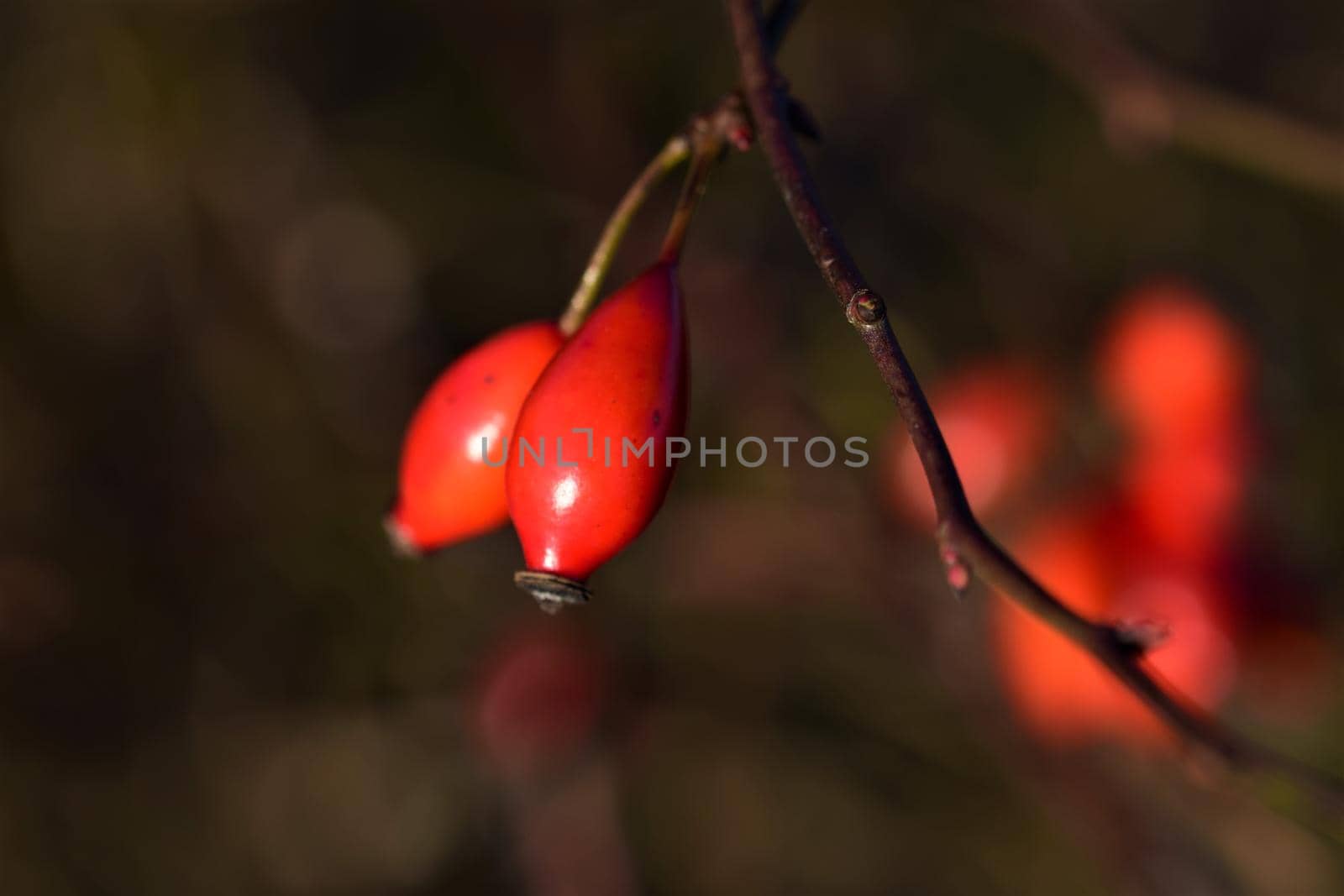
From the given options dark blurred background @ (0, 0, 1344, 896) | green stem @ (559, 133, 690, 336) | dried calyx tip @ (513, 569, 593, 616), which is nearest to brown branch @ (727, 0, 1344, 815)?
green stem @ (559, 133, 690, 336)

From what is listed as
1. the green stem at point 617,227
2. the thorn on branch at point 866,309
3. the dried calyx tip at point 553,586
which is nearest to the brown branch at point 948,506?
the thorn on branch at point 866,309

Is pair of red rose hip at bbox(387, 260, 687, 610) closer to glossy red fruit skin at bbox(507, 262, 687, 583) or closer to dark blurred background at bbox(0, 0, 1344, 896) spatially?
glossy red fruit skin at bbox(507, 262, 687, 583)

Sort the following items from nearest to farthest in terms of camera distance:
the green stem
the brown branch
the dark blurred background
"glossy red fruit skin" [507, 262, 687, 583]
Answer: the brown branch
"glossy red fruit skin" [507, 262, 687, 583]
the green stem
the dark blurred background

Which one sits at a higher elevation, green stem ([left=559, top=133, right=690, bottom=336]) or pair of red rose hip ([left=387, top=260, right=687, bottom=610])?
green stem ([left=559, top=133, right=690, bottom=336])

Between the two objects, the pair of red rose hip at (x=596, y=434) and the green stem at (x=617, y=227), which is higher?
the green stem at (x=617, y=227)

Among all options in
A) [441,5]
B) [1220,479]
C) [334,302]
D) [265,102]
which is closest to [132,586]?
[334,302]

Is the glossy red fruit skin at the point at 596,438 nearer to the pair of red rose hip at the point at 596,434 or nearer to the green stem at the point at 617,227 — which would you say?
the pair of red rose hip at the point at 596,434
